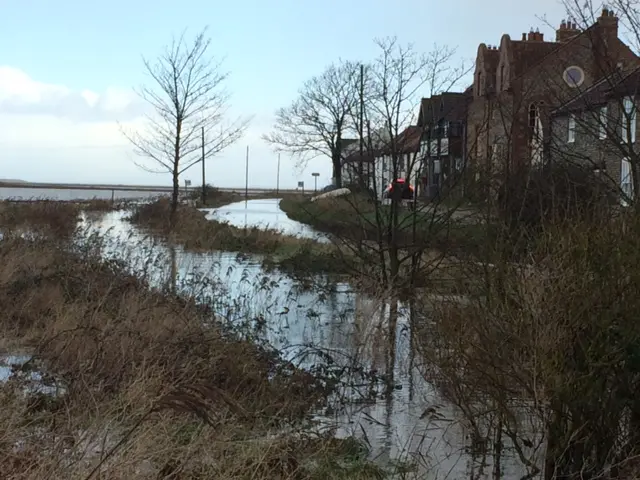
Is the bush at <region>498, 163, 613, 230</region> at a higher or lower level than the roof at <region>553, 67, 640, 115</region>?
lower

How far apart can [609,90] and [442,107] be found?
2.47m

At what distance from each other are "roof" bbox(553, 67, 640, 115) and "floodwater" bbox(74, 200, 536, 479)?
4.38 m

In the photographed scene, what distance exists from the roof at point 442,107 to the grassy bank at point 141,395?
452 cm

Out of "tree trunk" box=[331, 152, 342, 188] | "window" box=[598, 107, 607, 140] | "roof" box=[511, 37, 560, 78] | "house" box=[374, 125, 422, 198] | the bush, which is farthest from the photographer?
"roof" box=[511, 37, 560, 78]

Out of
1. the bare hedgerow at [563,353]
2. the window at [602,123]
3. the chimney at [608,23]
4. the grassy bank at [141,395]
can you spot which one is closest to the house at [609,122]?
the window at [602,123]

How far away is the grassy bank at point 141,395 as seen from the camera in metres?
4.90

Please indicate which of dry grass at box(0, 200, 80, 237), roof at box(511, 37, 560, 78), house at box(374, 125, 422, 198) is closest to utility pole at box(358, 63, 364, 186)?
house at box(374, 125, 422, 198)

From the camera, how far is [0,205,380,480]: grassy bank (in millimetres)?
4902

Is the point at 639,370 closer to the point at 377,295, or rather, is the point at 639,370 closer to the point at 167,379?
the point at 167,379

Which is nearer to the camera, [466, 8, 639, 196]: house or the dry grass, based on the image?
[466, 8, 639, 196]: house

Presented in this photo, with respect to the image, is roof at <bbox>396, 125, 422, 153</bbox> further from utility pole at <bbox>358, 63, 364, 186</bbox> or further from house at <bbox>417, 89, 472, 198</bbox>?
utility pole at <bbox>358, 63, 364, 186</bbox>

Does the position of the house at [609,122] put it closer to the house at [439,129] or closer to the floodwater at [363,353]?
the house at [439,129]

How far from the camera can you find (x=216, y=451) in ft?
18.0

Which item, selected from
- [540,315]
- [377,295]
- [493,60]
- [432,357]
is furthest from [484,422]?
[493,60]
